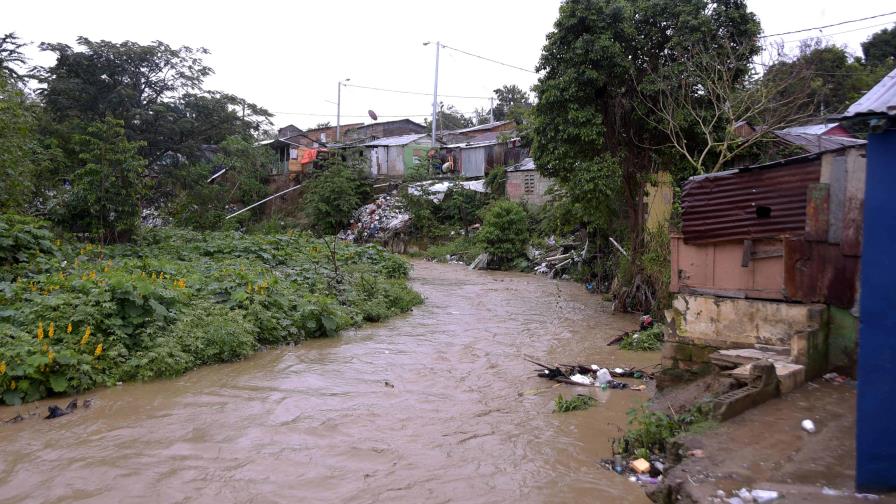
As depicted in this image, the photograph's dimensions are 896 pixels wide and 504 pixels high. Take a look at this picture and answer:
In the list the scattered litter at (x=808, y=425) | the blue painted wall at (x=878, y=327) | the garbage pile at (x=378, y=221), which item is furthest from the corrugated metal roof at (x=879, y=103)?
the garbage pile at (x=378, y=221)

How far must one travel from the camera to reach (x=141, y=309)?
838 cm

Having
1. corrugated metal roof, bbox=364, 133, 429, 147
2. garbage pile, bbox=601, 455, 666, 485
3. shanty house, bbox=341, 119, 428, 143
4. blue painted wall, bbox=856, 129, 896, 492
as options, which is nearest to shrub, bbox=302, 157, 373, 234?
corrugated metal roof, bbox=364, 133, 429, 147

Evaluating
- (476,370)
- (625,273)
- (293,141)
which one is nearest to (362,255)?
(625,273)

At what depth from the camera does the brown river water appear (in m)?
4.99

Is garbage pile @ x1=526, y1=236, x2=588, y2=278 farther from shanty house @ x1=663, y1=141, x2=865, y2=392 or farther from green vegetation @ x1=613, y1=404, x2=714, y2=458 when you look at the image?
green vegetation @ x1=613, y1=404, x2=714, y2=458

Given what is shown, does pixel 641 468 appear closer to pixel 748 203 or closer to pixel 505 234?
pixel 748 203

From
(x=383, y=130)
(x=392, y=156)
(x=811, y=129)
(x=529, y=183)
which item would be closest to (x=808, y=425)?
(x=811, y=129)

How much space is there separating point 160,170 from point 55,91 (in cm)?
418

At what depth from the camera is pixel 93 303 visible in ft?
26.3

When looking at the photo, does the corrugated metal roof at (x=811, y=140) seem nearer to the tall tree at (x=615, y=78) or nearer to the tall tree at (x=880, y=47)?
the tall tree at (x=615, y=78)

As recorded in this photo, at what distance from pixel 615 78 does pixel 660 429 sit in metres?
9.65

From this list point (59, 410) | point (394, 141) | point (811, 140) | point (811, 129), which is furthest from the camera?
point (394, 141)

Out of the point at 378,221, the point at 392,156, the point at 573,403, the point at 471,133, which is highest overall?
the point at 471,133

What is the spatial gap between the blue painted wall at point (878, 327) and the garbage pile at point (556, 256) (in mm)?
14869
